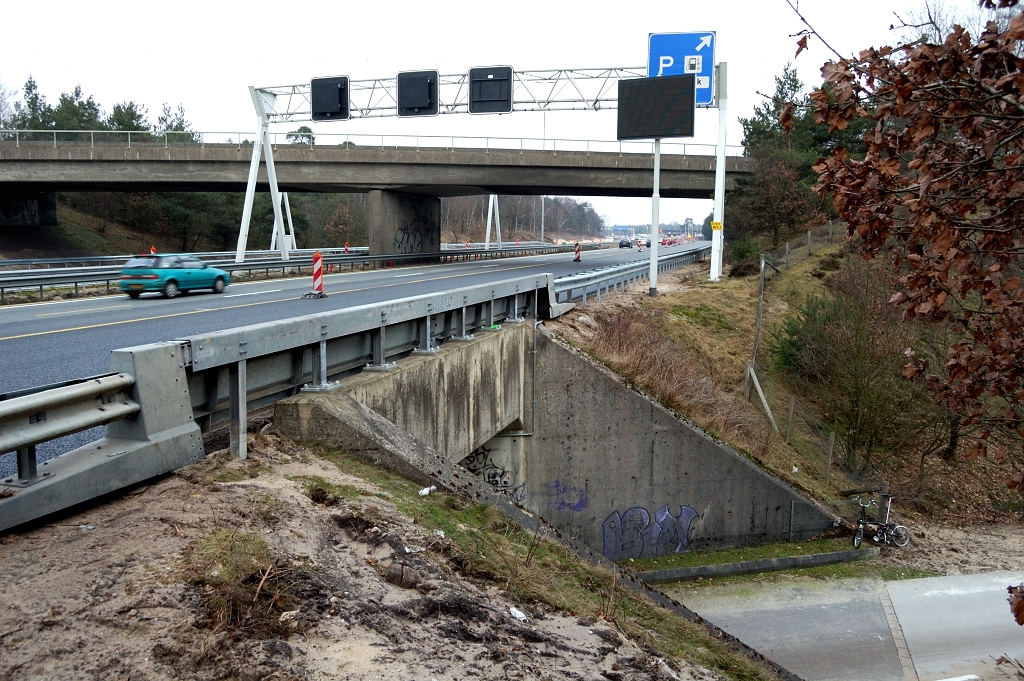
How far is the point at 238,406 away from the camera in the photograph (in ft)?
21.5

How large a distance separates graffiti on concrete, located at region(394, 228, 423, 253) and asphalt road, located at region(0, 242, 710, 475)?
19667mm

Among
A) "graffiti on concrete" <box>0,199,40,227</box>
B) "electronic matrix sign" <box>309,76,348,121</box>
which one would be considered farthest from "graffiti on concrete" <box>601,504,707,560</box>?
"graffiti on concrete" <box>0,199,40,227</box>

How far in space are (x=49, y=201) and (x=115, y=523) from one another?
6243 cm

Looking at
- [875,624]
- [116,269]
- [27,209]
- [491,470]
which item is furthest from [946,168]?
[27,209]

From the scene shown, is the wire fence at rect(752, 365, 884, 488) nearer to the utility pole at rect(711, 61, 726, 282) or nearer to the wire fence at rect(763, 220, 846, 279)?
the utility pole at rect(711, 61, 726, 282)

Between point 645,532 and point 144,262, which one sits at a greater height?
point 144,262

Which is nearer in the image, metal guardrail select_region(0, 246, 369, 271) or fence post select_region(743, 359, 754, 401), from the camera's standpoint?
fence post select_region(743, 359, 754, 401)

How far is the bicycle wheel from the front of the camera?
58.9 feet

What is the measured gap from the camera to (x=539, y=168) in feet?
147

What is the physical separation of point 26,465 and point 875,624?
1359 centimetres

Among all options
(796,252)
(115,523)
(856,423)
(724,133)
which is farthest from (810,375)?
(115,523)

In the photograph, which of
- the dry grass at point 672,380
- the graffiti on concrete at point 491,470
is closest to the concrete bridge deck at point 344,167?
the dry grass at point 672,380

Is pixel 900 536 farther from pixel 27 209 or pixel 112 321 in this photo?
pixel 27 209

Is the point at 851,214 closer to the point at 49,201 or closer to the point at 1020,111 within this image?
the point at 1020,111
